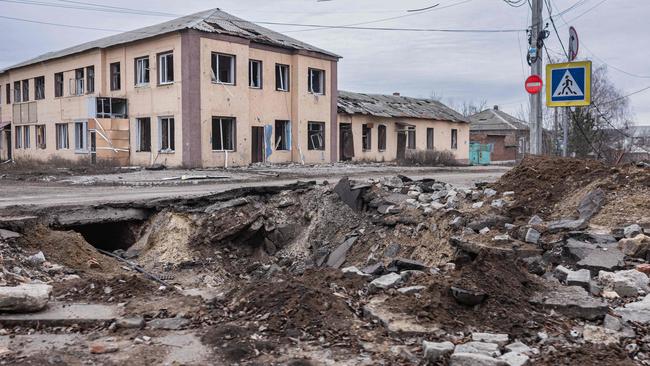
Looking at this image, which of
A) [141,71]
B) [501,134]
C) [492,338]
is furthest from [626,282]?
[501,134]

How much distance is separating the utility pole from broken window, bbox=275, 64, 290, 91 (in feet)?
53.7

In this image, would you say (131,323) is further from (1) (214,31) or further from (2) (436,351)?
(1) (214,31)

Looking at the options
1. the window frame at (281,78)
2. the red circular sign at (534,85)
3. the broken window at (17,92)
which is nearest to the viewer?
the red circular sign at (534,85)

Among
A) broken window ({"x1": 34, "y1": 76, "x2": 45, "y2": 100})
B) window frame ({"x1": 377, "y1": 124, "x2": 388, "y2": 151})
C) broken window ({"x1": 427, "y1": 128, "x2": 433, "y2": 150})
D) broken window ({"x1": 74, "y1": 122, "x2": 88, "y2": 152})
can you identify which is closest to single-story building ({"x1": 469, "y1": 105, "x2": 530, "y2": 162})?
broken window ({"x1": 427, "y1": 128, "x2": 433, "y2": 150})

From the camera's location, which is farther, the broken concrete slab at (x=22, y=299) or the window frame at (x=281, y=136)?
the window frame at (x=281, y=136)

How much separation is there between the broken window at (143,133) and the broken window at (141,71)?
1.71 meters

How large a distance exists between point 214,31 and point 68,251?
737 inches

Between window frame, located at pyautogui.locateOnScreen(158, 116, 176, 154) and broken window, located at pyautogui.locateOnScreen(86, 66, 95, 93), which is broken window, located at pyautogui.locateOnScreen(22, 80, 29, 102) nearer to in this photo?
broken window, located at pyautogui.locateOnScreen(86, 66, 95, 93)

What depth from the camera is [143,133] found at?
27.2m

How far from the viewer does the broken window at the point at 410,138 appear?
122 feet

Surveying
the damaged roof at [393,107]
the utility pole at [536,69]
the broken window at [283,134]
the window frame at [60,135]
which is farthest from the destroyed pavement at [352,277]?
the window frame at [60,135]

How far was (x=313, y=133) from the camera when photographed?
98.9 ft

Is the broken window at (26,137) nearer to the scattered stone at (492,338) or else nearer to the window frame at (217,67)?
the window frame at (217,67)

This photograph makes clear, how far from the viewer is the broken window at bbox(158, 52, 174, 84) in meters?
25.5
